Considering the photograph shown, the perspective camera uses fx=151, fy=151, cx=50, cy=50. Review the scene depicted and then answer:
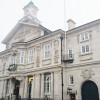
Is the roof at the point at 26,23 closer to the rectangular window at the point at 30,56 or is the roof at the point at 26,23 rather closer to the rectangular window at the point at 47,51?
the rectangular window at the point at 47,51

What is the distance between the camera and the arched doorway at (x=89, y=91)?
18.9 meters

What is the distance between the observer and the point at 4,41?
35812 mm

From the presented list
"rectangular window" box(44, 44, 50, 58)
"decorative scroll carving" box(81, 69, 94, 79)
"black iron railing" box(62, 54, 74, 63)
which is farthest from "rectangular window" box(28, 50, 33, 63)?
"decorative scroll carving" box(81, 69, 94, 79)

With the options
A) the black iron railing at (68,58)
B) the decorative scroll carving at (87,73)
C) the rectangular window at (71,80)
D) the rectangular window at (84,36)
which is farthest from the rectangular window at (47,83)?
the rectangular window at (84,36)

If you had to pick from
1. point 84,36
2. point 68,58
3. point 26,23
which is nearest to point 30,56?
point 26,23

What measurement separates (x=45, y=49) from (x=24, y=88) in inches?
306

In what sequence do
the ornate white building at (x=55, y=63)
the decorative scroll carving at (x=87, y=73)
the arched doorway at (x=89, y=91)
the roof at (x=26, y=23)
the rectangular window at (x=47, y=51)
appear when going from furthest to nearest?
the roof at (x=26, y=23), the rectangular window at (x=47, y=51), the ornate white building at (x=55, y=63), the decorative scroll carving at (x=87, y=73), the arched doorway at (x=89, y=91)

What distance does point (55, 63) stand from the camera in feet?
75.9

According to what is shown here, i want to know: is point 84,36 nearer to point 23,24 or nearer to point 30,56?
point 30,56

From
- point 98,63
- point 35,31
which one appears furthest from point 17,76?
point 98,63

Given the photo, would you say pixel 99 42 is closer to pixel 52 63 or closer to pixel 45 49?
pixel 52 63

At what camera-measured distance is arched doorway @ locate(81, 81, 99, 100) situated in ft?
62.0

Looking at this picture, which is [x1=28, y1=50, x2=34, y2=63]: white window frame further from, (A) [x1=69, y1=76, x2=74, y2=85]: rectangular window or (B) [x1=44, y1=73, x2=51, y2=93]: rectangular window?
(A) [x1=69, y1=76, x2=74, y2=85]: rectangular window

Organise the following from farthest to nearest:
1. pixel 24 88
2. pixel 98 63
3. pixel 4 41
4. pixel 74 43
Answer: pixel 4 41 < pixel 24 88 < pixel 74 43 < pixel 98 63
